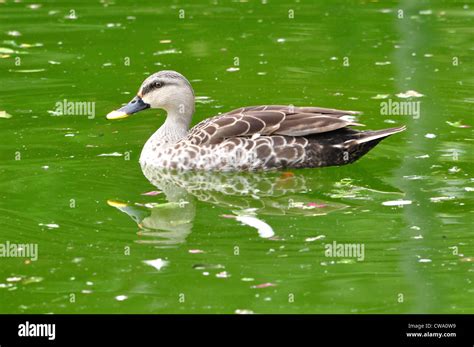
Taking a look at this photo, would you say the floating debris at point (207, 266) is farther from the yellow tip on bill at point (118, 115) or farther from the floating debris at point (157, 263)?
the yellow tip on bill at point (118, 115)

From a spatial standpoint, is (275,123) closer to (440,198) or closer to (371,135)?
(371,135)

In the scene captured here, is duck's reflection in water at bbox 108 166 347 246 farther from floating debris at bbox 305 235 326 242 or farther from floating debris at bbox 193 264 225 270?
floating debris at bbox 193 264 225 270

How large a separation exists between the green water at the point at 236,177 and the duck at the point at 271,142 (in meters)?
0.16

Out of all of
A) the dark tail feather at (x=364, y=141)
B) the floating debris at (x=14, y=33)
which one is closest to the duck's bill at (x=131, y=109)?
the dark tail feather at (x=364, y=141)

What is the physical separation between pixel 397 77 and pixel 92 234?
6.60 meters

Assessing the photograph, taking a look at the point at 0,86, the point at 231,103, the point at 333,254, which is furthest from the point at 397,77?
the point at 333,254

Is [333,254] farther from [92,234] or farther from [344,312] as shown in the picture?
[92,234]

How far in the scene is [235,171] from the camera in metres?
12.6

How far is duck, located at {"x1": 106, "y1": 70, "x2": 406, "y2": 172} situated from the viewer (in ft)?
40.9

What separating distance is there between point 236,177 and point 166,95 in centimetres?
131

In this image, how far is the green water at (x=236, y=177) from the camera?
952 cm

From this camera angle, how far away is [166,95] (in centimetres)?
1314

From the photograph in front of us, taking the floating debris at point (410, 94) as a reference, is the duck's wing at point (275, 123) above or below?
above

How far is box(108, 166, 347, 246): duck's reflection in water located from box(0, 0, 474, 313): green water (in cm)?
3
